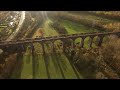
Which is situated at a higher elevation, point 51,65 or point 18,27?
point 18,27

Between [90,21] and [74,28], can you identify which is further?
[90,21]

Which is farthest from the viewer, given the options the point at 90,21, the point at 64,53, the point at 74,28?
the point at 90,21

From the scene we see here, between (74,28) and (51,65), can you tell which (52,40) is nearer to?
(51,65)

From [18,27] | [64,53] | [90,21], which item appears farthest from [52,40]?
[90,21]

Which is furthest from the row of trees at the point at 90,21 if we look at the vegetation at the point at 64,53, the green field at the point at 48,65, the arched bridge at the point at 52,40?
the green field at the point at 48,65

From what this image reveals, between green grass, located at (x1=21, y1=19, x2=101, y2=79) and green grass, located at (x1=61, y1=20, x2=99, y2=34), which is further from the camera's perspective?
green grass, located at (x1=61, y1=20, x2=99, y2=34)

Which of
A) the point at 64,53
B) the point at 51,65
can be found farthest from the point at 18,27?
the point at 51,65

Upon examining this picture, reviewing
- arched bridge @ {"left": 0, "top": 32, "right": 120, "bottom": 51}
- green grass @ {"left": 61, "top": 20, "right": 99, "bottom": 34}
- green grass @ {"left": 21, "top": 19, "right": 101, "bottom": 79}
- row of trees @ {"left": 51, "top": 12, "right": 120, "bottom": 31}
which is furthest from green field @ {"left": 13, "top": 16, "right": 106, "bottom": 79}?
row of trees @ {"left": 51, "top": 12, "right": 120, "bottom": 31}

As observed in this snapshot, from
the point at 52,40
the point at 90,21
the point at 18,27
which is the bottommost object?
the point at 52,40

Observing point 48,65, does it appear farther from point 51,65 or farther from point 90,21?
point 90,21

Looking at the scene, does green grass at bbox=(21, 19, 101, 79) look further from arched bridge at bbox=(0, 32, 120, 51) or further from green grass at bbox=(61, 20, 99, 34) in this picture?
arched bridge at bbox=(0, 32, 120, 51)

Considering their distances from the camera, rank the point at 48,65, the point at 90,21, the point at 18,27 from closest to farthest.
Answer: the point at 48,65 → the point at 18,27 → the point at 90,21
